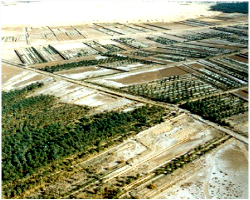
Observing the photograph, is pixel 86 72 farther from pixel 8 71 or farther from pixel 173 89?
pixel 173 89

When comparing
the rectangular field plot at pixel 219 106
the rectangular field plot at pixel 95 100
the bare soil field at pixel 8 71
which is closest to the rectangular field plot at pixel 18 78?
the bare soil field at pixel 8 71

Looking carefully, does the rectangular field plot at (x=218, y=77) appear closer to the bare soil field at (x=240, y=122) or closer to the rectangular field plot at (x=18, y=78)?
the bare soil field at (x=240, y=122)

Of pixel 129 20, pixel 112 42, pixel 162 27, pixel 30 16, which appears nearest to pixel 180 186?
pixel 112 42

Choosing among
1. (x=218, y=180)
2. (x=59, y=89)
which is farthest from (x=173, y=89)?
(x=218, y=180)

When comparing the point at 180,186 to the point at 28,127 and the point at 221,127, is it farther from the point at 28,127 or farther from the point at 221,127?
the point at 28,127

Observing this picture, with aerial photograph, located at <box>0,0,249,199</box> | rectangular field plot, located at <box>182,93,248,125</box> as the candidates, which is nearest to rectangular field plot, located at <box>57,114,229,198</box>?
aerial photograph, located at <box>0,0,249,199</box>
